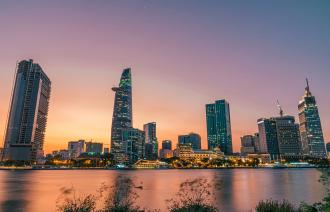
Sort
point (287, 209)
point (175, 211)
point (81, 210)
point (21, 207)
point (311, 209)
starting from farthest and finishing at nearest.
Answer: point (21, 207) → point (175, 211) → point (287, 209) → point (81, 210) → point (311, 209)

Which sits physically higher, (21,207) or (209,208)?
(209,208)

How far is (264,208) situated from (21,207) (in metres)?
39.7

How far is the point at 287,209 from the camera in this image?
19188 mm

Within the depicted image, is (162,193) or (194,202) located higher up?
(194,202)

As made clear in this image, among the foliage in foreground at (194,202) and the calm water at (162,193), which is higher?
the foliage in foreground at (194,202)

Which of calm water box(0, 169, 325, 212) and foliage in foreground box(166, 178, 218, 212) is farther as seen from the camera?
calm water box(0, 169, 325, 212)

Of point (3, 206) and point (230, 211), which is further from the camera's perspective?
point (3, 206)

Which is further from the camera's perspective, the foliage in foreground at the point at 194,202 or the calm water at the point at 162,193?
the calm water at the point at 162,193

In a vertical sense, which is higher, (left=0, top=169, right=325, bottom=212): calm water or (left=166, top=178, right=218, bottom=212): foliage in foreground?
(left=166, top=178, right=218, bottom=212): foliage in foreground

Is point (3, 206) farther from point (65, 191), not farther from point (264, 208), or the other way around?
point (264, 208)

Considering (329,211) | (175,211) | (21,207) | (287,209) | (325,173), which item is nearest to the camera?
(329,211)

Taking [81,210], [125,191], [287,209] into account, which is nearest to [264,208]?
[287,209]

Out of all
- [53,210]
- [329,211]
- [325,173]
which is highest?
[325,173]

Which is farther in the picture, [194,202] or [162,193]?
[162,193]
